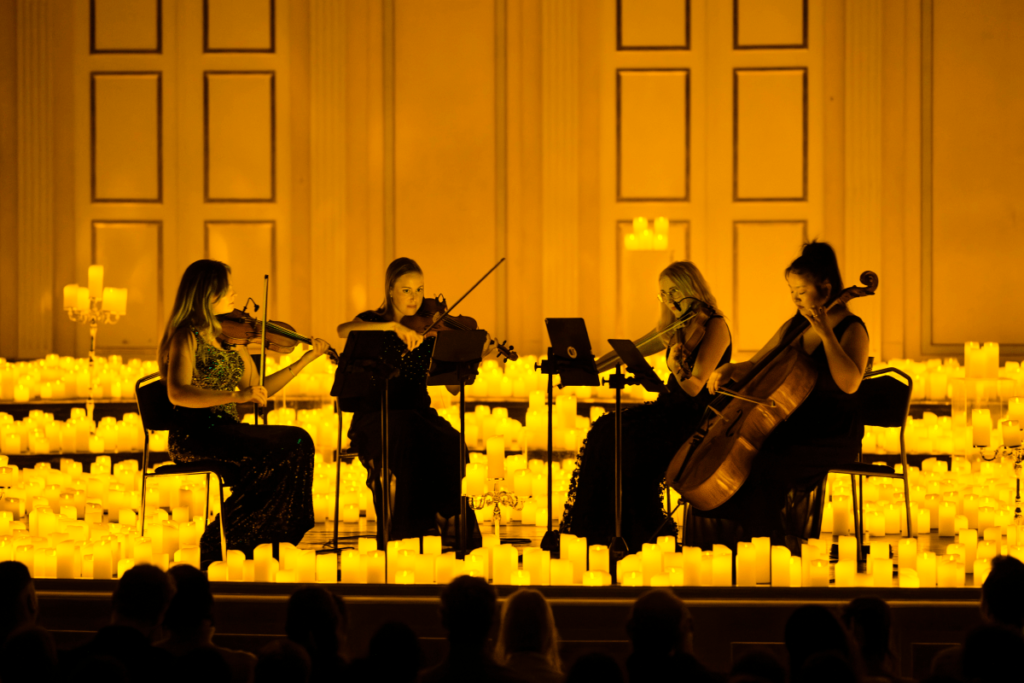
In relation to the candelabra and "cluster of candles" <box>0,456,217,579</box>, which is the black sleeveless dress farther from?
"cluster of candles" <box>0,456,217,579</box>

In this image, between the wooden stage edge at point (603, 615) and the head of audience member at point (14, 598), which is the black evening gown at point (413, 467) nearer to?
the wooden stage edge at point (603, 615)

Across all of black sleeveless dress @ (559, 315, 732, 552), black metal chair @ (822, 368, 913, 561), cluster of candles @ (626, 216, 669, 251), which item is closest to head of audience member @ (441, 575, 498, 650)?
black sleeveless dress @ (559, 315, 732, 552)

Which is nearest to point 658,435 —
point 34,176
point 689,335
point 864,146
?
point 689,335

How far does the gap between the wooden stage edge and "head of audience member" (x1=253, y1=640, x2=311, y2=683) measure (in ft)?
3.84

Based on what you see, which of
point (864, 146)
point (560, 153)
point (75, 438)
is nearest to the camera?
point (75, 438)

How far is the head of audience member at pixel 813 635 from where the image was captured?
7.80 feet

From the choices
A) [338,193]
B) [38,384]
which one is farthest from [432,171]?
[38,384]

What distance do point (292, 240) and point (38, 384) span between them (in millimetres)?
2171

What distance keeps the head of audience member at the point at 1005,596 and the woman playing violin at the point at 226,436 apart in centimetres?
244

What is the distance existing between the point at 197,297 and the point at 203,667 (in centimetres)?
209

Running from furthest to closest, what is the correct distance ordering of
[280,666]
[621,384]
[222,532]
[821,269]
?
1. [222,532]
2. [821,269]
3. [621,384]
4. [280,666]

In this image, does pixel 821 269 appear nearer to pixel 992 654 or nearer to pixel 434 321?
pixel 434 321

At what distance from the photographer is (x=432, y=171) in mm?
8016

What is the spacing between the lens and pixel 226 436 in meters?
4.25
